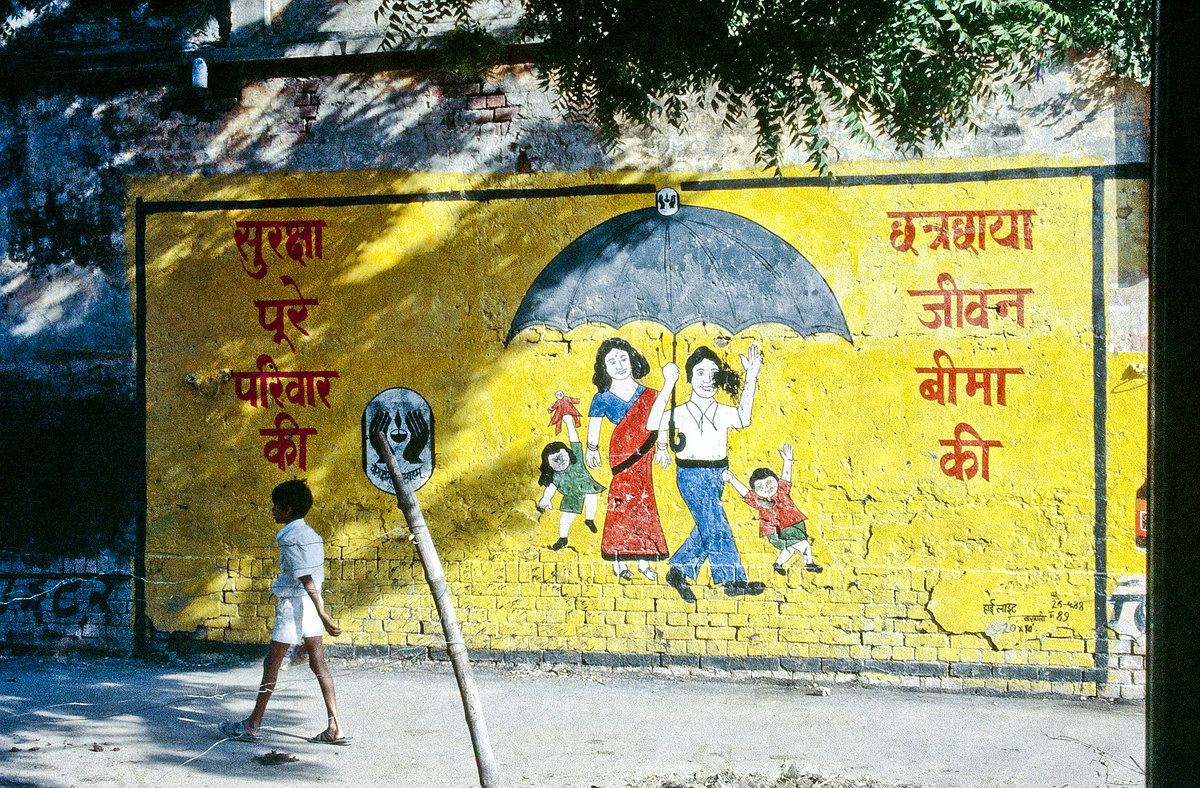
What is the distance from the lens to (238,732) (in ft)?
15.5

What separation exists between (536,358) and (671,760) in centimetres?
286

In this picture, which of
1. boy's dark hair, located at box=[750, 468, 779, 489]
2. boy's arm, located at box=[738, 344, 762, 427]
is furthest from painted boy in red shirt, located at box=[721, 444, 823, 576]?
boy's arm, located at box=[738, 344, 762, 427]

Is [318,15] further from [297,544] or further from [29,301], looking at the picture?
[297,544]

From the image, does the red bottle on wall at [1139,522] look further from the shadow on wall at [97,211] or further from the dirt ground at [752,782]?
the shadow on wall at [97,211]

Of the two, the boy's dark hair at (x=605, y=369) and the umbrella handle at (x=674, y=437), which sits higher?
the boy's dark hair at (x=605, y=369)

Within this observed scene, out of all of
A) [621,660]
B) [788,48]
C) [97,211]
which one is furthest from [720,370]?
[97,211]

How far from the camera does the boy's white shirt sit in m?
4.67

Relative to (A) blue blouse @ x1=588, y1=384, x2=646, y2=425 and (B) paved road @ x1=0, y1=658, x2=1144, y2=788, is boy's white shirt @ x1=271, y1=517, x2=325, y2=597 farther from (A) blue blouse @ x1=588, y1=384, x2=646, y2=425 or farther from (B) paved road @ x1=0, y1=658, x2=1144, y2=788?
(A) blue blouse @ x1=588, y1=384, x2=646, y2=425

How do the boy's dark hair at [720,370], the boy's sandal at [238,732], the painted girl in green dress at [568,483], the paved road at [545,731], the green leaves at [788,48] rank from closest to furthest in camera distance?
the green leaves at [788,48] → the paved road at [545,731] → the boy's sandal at [238,732] → the boy's dark hair at [720,370] → the painted girl in green dress at [568,483]

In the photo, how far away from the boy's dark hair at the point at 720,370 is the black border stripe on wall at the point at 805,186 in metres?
1.15

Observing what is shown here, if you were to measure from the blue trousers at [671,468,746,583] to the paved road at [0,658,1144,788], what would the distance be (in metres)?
0.77

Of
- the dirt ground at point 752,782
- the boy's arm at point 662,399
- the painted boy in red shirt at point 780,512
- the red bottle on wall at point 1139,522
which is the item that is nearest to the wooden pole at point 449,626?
the dirt ground at point 752,782

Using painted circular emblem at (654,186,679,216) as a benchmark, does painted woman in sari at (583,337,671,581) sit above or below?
below

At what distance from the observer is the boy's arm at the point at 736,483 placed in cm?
595
